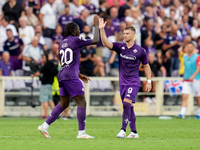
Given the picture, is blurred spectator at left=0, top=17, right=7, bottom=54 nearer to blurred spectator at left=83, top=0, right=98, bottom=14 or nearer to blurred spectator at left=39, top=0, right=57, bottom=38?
blurred spectator at left=39, top=0, right=57, bottom=38

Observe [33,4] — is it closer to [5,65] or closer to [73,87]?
[5,65]

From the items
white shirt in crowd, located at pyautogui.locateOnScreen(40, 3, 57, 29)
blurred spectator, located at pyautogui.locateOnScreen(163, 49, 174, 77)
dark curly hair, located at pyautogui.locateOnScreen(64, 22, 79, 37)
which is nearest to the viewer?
dark curly hair, located at pyautogui.locateOnScreen(64, 22, 79, 37)

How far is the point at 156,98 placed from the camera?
812 inches

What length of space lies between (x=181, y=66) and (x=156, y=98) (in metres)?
1.97

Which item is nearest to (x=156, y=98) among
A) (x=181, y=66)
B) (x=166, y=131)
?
(x=181, y=66)

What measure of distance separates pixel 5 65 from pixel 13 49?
2.60 ft

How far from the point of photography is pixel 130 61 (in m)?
11.0

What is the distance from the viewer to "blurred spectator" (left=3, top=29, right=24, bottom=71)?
1994cm

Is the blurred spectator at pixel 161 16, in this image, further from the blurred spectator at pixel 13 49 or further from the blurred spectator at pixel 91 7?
the blurred spectator at pixel 13 49

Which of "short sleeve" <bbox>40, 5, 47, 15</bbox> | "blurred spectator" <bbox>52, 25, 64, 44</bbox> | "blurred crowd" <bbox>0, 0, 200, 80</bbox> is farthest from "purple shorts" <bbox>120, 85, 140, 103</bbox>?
"short sleeve" <bbox>40, 5, 47, 15</bbox>

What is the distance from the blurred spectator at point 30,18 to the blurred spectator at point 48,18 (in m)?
0.25

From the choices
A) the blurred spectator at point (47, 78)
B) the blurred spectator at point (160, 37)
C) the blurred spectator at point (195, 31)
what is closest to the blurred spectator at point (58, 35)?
the blurred spectator at point (47, 78)

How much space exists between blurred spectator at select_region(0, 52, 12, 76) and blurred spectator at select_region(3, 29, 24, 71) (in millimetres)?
358

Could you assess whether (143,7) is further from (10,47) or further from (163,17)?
(10,47)
